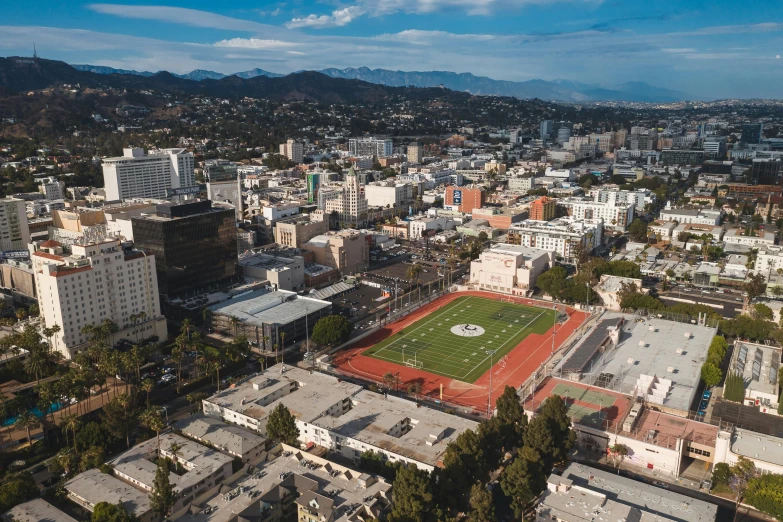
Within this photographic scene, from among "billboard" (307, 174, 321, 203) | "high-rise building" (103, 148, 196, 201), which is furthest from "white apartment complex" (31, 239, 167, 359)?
"billboard" (307, 174, 321, 203)

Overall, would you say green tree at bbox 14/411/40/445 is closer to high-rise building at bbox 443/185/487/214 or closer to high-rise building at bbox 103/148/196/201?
high-rise building at bbox 103/148/196/201

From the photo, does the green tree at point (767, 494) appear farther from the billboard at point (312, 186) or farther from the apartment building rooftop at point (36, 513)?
the billboard at point (312, 186)

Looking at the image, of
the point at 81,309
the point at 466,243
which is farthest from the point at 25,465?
Answer: the point at 466,243

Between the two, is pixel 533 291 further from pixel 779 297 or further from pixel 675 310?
pixel 779 297

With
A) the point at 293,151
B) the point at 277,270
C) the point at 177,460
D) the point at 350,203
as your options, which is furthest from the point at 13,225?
the point at 293,151

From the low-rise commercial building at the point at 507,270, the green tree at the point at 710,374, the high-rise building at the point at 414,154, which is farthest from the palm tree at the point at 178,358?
the high-rise building at the point at 414,154

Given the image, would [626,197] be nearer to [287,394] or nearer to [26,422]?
[287,394]
